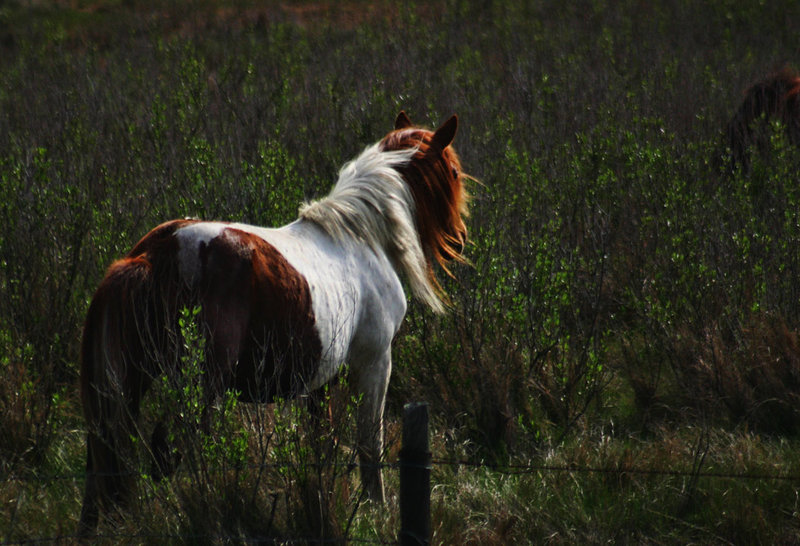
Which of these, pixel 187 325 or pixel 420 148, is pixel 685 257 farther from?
pixel 187 325

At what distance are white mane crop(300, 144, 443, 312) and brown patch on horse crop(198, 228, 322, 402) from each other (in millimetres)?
517

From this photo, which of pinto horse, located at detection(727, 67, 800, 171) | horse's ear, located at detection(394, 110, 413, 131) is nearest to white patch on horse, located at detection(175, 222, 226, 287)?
horse's ear, located at detection(394, 110, 413, 131)

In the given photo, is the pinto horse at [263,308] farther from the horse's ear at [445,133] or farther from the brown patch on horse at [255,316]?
the horse's ear at [445,133]

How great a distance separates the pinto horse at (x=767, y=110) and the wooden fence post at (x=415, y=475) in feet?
19.4

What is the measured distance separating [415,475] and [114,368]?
3.58 ft

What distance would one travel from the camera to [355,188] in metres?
3.91

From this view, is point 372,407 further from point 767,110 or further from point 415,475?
point 767,110

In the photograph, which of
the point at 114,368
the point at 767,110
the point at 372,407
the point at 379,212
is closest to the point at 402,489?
the point at 372,407

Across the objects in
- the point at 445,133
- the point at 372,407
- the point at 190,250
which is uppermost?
the point at 445,133

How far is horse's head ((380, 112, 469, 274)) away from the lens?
4.19 metres

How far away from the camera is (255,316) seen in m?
3.17

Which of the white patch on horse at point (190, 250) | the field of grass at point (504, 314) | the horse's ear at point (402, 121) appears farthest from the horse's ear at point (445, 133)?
the white patch on horse at point (190, 250)

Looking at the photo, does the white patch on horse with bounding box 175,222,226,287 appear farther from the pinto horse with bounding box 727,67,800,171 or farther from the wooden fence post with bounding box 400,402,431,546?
the pinto horse with bounding box 727,67,800,171

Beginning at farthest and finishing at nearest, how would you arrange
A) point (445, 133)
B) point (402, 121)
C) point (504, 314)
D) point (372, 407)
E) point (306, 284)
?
point (504, 314) → point (402, 121) → point (445, 133) → point (372, 407) → point (306, 284)
